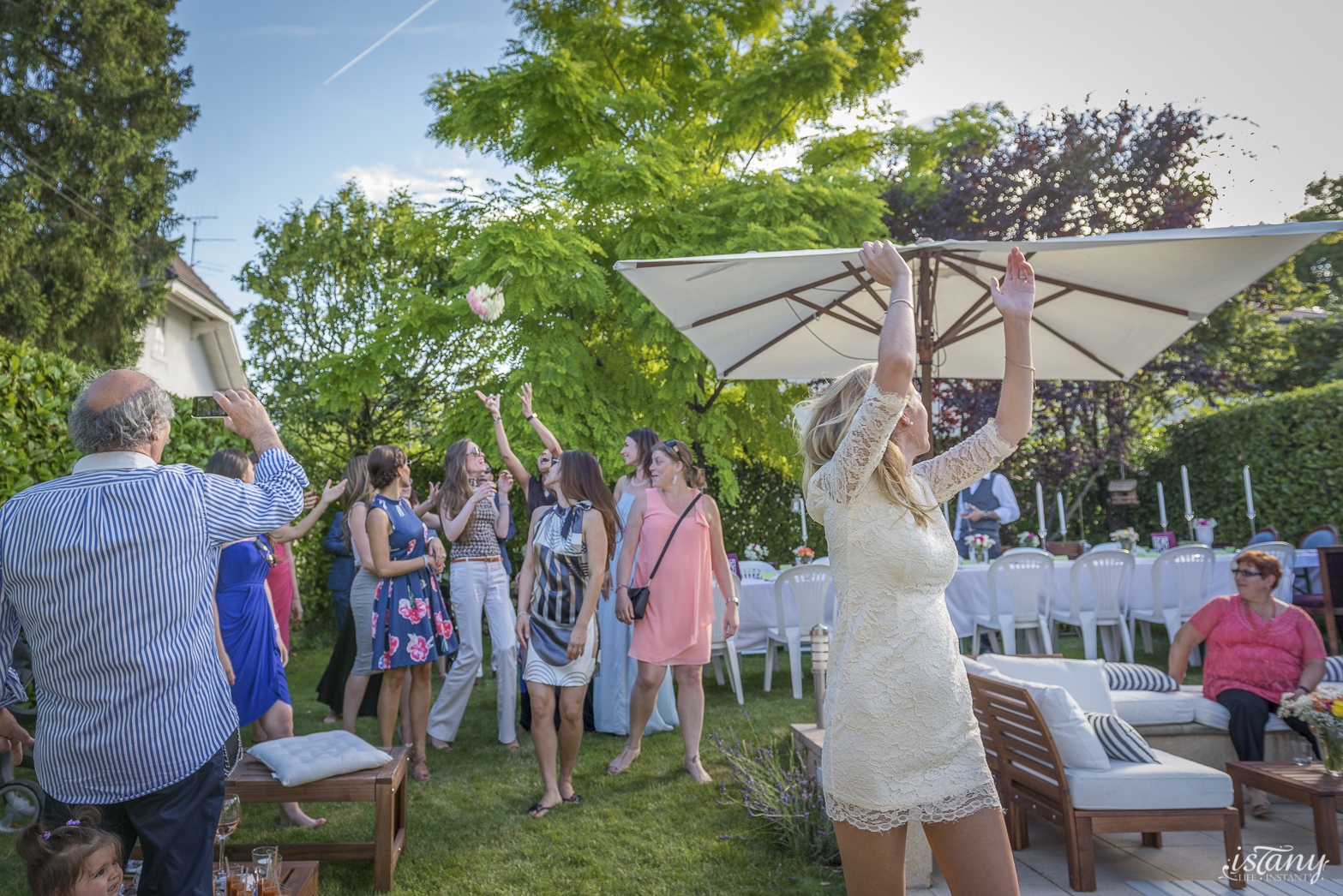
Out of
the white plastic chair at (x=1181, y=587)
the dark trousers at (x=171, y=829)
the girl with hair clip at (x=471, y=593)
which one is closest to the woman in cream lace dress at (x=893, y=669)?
the dark trousers at (x=171, y=829)

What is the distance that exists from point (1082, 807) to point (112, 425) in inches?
151

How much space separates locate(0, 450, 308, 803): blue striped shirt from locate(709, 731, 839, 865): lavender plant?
250 centimetres

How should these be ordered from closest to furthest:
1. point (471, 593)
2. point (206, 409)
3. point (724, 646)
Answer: point (206, 409)
point (471, 593)
point (724, 646)

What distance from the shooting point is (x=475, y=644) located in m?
5.71

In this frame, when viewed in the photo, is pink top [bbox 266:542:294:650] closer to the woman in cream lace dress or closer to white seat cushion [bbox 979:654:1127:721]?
white seat cushion [bbox 979:654:1127:721]

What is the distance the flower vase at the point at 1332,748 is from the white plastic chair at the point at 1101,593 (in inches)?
155

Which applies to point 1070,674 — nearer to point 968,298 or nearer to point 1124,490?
point 968,298

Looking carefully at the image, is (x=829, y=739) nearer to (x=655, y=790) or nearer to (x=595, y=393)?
Answer: (x=655, y=790)

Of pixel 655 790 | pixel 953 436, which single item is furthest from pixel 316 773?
pixel 953 436

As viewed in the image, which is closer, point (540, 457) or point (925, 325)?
point (925, 325)

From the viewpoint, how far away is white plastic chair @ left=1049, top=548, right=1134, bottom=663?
7.74m

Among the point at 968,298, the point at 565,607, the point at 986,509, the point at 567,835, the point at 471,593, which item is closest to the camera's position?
the point at 567,835

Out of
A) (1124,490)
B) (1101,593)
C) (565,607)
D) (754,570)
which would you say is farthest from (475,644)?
(1124,490)

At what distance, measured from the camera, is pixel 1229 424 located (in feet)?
36.2
